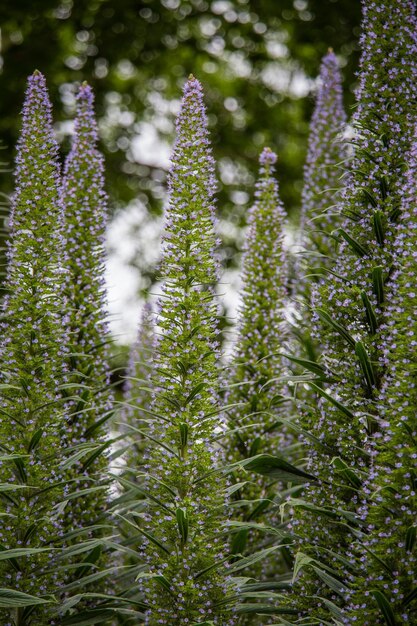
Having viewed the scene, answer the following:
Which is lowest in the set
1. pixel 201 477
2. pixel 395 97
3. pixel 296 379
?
pixel 201 477

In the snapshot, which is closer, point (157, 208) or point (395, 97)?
point (395, 97)

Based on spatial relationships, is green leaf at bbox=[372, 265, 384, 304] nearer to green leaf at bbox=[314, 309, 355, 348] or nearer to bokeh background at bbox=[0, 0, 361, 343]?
green leaf at bbox=[314, 309, 355, 348]

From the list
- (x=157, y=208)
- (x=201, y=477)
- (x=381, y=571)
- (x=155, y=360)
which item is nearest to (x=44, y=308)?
(x=155, y=360)

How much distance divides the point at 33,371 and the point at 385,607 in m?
2.20

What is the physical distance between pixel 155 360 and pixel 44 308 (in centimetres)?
70

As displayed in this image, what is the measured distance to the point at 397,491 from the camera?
4141mm

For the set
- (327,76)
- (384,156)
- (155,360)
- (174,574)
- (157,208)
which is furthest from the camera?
(157,208)

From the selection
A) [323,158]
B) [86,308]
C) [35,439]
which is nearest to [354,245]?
[86,308]

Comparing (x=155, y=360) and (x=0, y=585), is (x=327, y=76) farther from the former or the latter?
(x=0, y=585)

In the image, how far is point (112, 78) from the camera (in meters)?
15.3

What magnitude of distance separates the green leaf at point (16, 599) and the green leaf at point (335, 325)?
6.57 ft

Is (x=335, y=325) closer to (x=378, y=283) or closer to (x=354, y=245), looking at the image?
(x=378, y=283)

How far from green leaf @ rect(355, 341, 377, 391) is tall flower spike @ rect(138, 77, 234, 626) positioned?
752 mm

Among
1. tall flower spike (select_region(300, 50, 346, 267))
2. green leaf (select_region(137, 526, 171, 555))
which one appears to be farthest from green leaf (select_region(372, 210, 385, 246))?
tall flower spike (select_region(300, 50, 346, 267))
